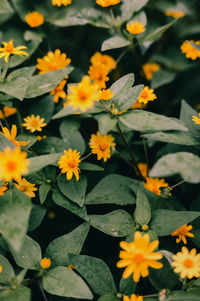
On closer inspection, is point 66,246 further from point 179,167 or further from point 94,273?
point 179,167

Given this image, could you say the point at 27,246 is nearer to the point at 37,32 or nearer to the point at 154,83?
the point at 154,83

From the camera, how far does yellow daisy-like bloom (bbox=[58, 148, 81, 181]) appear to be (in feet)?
3.68

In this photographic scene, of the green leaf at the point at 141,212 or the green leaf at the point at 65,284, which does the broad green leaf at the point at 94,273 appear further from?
the green leaf at the point at 141,212

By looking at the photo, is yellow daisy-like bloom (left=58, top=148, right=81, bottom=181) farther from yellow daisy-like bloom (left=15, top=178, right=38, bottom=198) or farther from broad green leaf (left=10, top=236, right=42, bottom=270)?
broad green leaf (left=10, top=236, right=42, bottom=270)

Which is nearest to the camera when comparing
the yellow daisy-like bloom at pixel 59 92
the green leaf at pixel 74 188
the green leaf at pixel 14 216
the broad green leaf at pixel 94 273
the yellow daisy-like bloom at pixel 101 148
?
the green leaf at pixel 14 216

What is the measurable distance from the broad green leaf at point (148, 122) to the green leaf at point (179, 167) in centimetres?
10

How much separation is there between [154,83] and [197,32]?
50 cm

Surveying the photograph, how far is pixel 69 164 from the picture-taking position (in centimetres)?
114

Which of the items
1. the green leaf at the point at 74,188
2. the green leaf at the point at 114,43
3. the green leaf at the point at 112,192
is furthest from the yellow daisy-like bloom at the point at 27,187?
the green leaf at the point at 114,43

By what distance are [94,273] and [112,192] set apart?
31 centimetres

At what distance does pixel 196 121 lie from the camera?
1154 millimetres

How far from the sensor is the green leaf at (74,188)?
3.61 feet

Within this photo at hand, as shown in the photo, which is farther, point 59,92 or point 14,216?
point 59,92

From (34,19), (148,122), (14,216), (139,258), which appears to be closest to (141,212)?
(139,258)
